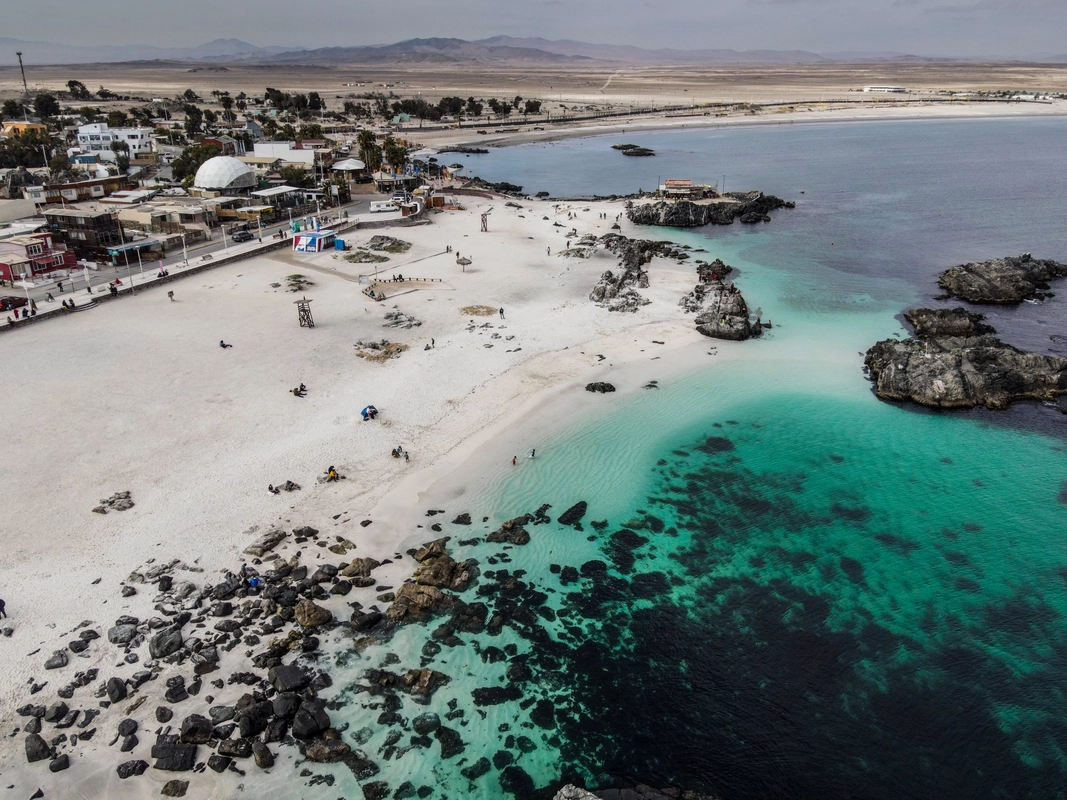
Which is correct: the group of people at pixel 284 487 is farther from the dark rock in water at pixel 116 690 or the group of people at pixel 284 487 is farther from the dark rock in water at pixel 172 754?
the dark rock in water at pixel 172 754

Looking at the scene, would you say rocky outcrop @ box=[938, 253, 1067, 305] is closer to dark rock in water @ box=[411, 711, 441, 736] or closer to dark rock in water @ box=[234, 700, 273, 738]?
dark rock in water @ box=[411, 711, 441, 736]

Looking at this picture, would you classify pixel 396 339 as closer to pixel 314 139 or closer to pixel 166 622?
pixel 166 622

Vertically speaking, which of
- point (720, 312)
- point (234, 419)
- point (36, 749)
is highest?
point (720, 312)

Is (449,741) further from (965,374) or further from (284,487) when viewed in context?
(965,374)

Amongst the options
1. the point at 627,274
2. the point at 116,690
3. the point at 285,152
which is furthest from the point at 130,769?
the point at 285,152

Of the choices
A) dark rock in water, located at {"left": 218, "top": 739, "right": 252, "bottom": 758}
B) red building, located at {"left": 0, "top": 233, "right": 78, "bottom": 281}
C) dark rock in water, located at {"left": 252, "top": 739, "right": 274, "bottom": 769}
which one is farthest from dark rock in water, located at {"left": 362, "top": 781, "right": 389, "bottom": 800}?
red building, located at {"left": 0, "top": 233, "right": 78, "bottom": 281}

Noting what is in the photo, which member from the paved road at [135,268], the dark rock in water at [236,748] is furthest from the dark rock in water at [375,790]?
the paved road at [135,268]

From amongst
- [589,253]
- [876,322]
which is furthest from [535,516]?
[589,253]
